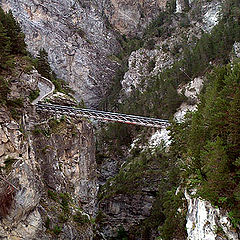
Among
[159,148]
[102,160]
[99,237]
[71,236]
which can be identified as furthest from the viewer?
[102,160]

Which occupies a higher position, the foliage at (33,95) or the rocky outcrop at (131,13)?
the rocky outcrop at (131,13)

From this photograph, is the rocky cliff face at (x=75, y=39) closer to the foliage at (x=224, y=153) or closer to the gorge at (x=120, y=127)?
the gorge at (x=120, y=127)

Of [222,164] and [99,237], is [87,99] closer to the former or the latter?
[99,237]

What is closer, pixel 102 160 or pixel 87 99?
pixel 102 160

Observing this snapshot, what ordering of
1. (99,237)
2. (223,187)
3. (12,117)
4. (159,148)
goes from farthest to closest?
(159,148) < (99,237) < (12,117) < (223,187)

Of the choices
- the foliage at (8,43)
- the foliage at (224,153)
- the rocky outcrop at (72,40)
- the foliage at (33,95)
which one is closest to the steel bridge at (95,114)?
the foliage at (33,95)

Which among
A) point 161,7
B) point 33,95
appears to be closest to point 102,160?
point 33,95

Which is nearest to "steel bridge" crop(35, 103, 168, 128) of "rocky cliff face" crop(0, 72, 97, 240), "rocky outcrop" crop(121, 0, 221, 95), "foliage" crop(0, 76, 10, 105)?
"rocky cliff face" crop(0, 72, 97, 240)
